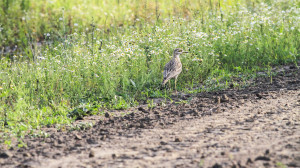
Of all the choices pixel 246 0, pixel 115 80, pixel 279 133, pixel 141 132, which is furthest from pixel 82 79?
pixel 246 0

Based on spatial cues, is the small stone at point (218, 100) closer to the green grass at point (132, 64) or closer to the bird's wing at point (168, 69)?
A: the green grass at point (132, 64)

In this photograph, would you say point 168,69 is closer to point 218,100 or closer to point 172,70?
point 172,70

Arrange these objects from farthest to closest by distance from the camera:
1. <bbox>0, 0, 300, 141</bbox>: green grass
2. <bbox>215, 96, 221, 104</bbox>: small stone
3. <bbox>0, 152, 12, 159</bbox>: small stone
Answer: <bbox>0, 0, 300, 141</bbox>: green grass, <bbox>215, 96, 221, 104</bbox>: small stone, <bbox>0, 152, 12, 159</bbox>: small stone

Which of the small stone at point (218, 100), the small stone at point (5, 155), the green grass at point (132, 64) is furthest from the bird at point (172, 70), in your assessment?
the small stone at point (5, 155)

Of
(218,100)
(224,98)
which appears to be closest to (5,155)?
(218,100)

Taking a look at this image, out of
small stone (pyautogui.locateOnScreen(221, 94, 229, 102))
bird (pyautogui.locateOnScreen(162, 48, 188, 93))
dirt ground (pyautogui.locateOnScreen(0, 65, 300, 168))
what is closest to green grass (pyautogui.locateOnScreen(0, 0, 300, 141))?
bird (pyautogui.locateOnScreen(162, 48, 188, 93))

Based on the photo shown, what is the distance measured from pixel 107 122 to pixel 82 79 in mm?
2022

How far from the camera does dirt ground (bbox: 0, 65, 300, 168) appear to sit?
4719mm

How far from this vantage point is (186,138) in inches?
216

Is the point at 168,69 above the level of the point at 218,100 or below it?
above

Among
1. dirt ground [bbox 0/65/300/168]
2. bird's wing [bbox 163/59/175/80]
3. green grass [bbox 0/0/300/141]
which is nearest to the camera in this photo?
dirt ground [bbox 0/65/300/168]

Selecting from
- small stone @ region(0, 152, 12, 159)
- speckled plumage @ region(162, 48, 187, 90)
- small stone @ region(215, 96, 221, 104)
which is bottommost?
small stone @ region(0, 152, 12, 159)

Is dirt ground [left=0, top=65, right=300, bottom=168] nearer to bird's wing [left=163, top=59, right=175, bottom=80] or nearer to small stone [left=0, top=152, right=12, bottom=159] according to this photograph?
small stone [left=0, top=152, right=12, bottom=159]

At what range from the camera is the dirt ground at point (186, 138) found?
4719 millimetres
